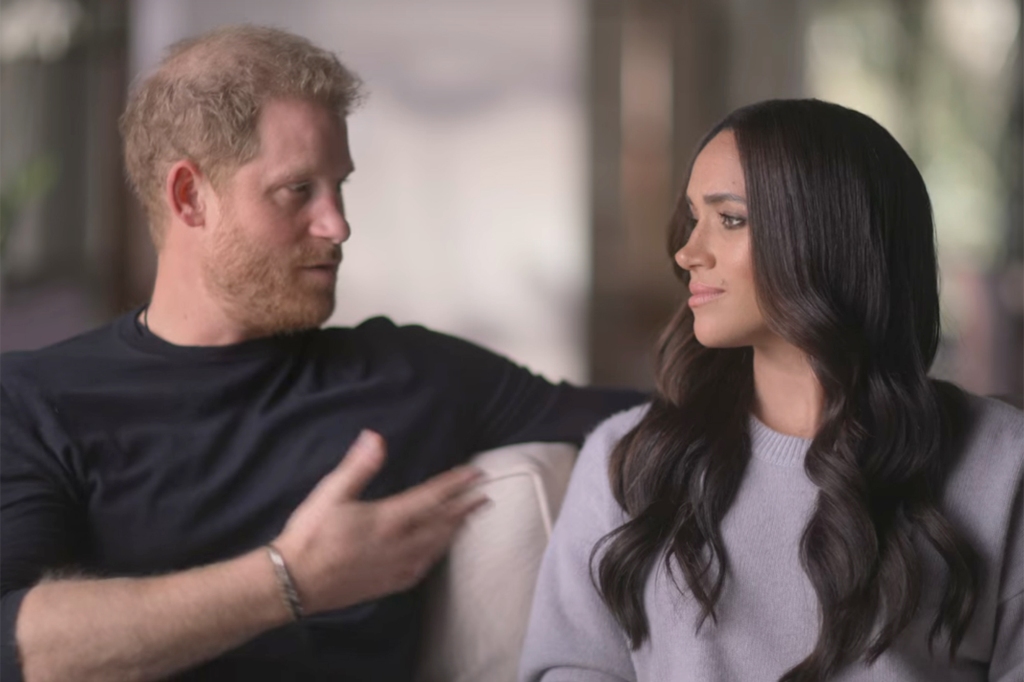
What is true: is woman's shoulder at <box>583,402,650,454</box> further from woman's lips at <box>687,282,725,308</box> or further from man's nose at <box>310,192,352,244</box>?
man's nose at <box>310,192,352,244</box>

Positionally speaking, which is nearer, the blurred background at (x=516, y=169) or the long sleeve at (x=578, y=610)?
the long sleeve at (x=578, y=610)

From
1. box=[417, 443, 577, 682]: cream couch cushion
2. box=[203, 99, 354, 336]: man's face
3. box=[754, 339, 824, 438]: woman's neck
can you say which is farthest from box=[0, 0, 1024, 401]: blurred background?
box=[754, 339, 824, 438]: woman's neck

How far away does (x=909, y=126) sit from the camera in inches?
238

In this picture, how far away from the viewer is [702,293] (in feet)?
4.72

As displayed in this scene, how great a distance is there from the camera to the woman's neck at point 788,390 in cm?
148

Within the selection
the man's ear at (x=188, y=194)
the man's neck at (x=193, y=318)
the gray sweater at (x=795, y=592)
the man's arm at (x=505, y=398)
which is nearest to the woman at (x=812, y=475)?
the gray sweater at (x=795, y=592)

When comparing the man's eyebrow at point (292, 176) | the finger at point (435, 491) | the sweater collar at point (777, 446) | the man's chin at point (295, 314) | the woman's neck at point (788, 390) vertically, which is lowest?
the finger at point (435, 491)

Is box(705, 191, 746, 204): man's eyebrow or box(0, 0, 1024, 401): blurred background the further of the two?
box(0, 0, 1024, 401): blurred background

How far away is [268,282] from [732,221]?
0.67 meters

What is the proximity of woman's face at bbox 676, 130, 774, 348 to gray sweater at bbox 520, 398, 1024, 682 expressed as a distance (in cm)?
16

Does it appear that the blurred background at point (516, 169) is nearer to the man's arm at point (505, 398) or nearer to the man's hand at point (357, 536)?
the man's arm at point (505, 398)

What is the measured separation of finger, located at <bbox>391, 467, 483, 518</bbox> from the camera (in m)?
1.56

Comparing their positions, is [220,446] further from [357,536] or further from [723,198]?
[723,198]

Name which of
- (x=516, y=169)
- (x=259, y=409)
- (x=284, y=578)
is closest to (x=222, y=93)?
(x=259, y=409)
